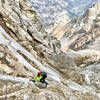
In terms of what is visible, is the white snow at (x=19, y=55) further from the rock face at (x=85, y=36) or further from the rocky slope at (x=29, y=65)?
the rock face at (x=85, y=36)

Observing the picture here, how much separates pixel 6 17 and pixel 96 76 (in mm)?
24892

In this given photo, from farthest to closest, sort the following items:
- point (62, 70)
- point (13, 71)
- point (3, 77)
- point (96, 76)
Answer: point (96, 76), point (62, 70), point (13, 71), point (3, 77)

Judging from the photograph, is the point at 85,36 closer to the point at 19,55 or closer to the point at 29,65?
the point at 29,65

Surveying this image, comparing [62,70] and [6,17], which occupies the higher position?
[6,17]

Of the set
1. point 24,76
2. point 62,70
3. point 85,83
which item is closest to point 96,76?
point 85,83

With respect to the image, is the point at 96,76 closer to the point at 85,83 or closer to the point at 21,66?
the point at 85,83

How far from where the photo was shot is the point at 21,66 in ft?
90.6

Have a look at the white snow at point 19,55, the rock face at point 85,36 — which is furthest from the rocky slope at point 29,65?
the rock face at point 85,36

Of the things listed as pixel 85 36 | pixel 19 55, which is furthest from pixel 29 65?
pixel 85 36

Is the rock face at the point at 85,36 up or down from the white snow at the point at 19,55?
up

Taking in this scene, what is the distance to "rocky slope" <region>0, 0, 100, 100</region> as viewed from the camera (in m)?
21.9

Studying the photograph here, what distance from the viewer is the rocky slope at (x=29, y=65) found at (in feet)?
71.7

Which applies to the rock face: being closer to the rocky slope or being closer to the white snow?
the rocky slope

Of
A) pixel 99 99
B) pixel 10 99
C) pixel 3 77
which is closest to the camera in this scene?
pixel 10 99
